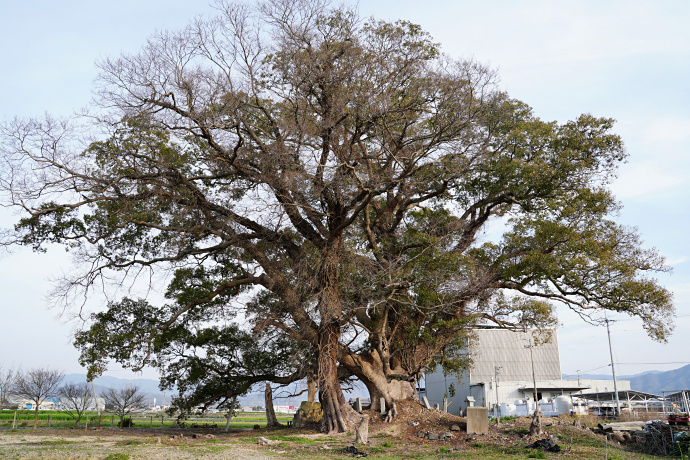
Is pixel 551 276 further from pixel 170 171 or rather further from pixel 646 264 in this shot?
pixel 170 171

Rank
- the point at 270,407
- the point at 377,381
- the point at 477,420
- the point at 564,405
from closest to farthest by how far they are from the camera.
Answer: the point at 477,420 → the point at 377,381 → the point at 270,407 → the point at 564,405

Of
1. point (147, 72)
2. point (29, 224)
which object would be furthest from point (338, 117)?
point (29, 224)

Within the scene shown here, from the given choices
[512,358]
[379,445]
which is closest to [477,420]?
[379,445]

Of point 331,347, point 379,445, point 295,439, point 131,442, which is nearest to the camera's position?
point 379,445

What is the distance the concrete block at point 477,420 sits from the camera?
15.6m

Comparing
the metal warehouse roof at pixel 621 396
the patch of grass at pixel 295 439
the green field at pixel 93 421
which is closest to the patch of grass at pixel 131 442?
the patch of grass at pixel 295 439

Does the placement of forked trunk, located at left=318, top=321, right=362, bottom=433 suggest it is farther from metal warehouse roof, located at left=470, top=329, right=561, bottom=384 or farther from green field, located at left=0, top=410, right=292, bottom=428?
metal warehouse roof, located at left=470, top=329, right=561, bottom=384

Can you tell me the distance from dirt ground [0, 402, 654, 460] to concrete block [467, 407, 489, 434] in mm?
273

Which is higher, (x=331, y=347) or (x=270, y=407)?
(x=331, y=347)

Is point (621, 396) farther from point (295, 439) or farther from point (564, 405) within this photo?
point (295, 439)

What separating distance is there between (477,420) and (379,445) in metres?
3.54

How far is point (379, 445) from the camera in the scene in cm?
1405

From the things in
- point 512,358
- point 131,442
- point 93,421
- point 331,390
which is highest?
point 512,358

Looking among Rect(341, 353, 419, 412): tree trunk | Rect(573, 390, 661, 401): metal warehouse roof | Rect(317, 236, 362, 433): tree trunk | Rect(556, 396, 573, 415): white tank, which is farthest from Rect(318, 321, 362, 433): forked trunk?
Rect(573, 390, 661, 401): metal warehouse roof
